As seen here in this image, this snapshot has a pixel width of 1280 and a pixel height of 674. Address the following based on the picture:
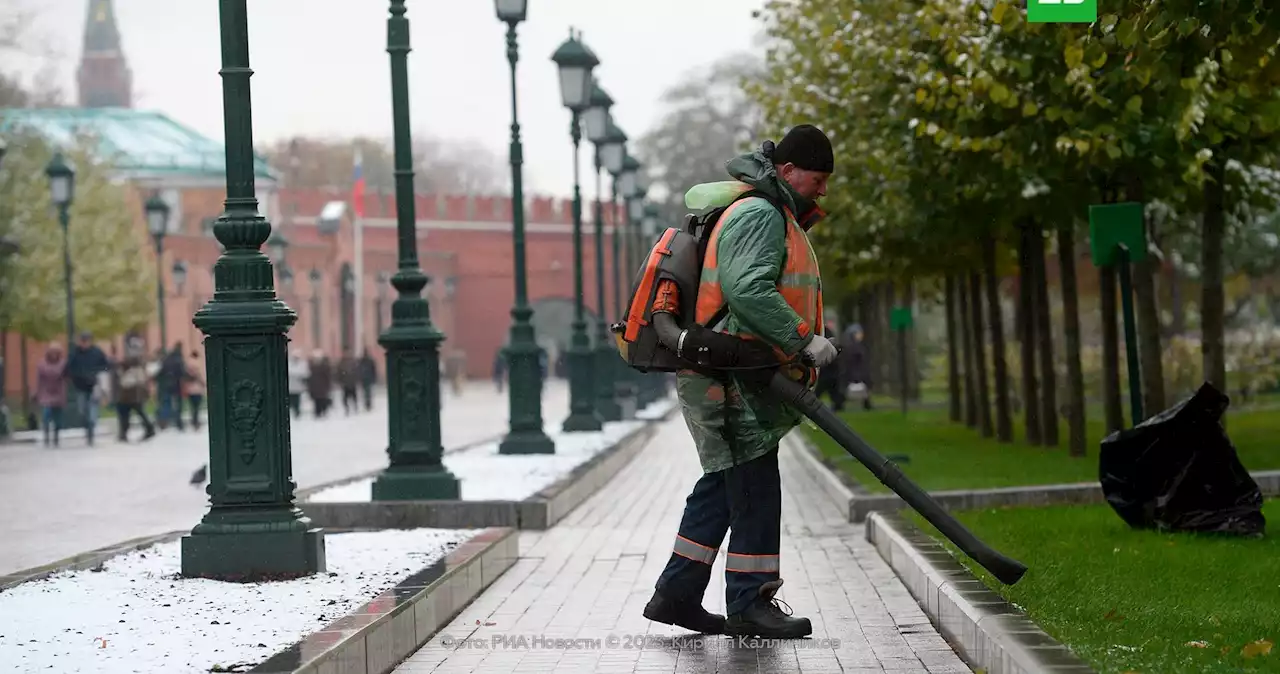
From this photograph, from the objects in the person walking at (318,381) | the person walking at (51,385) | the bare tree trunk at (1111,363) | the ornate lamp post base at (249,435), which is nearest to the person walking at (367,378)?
the person walking at (318,381)

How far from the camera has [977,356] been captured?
87.7ft

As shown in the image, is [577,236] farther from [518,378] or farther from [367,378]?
[367,378]

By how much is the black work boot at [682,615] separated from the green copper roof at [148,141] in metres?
72.1

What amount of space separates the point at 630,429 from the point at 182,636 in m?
22.7

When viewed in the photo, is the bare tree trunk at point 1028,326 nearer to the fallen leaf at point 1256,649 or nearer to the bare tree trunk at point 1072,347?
the bare tree trunk at point 1072,347

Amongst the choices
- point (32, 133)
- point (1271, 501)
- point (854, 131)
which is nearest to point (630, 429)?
point (854, 131)

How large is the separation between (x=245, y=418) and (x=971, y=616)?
11.7 feet

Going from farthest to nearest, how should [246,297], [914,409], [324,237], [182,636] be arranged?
[324,237] < [914,409] < [246,297] < [182,636]

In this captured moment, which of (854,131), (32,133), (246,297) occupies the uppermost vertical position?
(32,133)

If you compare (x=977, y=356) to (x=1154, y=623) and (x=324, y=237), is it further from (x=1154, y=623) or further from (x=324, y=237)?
(x=324, y=237)

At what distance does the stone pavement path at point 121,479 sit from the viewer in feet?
50.6

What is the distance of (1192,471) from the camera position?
1129 cm

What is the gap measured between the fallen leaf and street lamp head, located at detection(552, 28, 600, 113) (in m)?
18.8

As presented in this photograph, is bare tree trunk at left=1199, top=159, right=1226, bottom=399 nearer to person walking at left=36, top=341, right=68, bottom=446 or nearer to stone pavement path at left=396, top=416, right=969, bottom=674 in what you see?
stone pavement path at left=396, top=416, right=969, bottom=674
